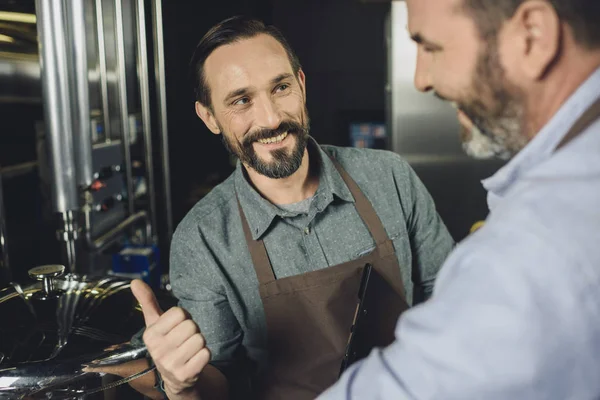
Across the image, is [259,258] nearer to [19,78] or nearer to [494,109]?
[494,109]

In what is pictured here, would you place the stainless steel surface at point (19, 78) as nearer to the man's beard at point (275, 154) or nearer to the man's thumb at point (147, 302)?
the man's beard at point (275, 154)

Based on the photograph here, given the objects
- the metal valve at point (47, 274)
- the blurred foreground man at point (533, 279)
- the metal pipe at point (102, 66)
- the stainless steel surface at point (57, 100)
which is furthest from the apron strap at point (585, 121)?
the metal pipe at point (102, 66)

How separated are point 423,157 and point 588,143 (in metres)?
1.92

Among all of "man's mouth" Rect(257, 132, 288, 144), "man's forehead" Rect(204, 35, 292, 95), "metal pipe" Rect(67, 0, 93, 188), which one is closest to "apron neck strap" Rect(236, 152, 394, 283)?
"man's mouth" Rect(257, 132, 288, 144)

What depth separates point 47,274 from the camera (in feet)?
3.19

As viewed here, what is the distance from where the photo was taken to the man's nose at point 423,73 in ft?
2.10

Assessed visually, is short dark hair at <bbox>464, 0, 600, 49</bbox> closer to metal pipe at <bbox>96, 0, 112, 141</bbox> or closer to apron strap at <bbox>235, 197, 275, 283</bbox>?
apron strap at <bbox>235, 197, 275, 283</bbox>

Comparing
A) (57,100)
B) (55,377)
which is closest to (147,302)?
(55,377)

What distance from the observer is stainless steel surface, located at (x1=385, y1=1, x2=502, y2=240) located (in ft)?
7.58

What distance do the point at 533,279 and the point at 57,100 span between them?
1.15 metres

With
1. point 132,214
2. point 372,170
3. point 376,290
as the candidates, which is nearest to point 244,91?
point 372,170

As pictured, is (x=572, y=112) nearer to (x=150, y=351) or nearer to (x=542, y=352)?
(x=542, y=352)

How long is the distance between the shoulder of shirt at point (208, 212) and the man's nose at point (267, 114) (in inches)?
6.6

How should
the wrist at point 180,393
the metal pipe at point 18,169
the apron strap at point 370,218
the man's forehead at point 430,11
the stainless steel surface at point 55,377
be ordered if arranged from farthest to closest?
the metal pipe at point 18,169
the apron strap at point 370,218
the wrist at point 180,393
the stainless steel surface at point 55,377
the man's forehead at point 430,11
